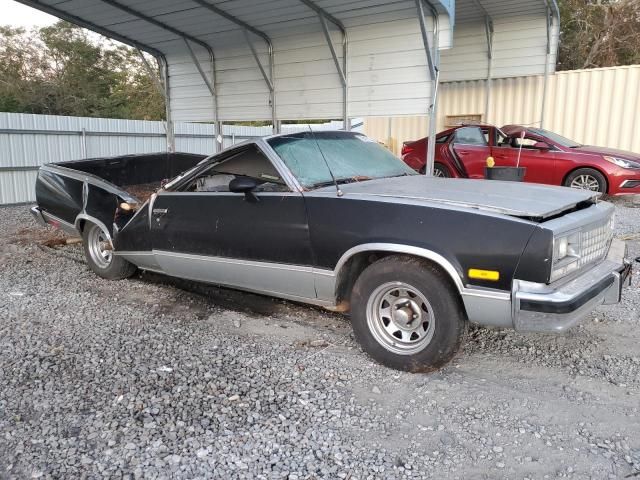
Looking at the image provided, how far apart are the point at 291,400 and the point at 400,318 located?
35.0 inches

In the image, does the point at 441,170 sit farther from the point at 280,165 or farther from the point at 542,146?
the point at 280,165

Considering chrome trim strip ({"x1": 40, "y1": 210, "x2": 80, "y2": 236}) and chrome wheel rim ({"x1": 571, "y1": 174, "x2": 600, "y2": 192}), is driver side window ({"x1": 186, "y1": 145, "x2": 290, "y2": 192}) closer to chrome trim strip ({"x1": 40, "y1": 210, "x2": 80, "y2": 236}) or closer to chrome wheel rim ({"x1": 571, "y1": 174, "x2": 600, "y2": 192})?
chrome trim strip ({"x1": 40, "y1": 210, "x2": 80, "y2": 236})

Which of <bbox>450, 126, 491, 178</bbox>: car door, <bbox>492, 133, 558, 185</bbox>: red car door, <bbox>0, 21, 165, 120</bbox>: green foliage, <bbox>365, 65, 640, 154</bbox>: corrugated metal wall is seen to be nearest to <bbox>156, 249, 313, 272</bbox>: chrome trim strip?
<bbox>492, 133, 558, 185</bbox>: red car door

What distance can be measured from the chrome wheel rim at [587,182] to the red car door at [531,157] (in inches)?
13.9

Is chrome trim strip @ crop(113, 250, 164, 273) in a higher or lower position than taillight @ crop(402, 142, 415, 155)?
lower

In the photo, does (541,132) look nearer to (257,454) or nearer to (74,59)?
(257,454)

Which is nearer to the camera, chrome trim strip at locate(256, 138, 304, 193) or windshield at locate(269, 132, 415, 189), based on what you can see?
chrome trim strip at locate(256, 138, 304, 193)

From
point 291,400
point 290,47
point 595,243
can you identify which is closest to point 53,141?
point 290,47

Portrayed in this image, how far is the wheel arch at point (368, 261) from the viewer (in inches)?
121

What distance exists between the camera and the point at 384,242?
3.29 m

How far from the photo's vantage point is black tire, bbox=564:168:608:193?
9.41 m

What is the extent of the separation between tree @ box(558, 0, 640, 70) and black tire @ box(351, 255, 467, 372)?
20.2 metres

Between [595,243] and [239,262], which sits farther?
[239,262]

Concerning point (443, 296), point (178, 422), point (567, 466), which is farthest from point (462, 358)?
point (178, 422)
